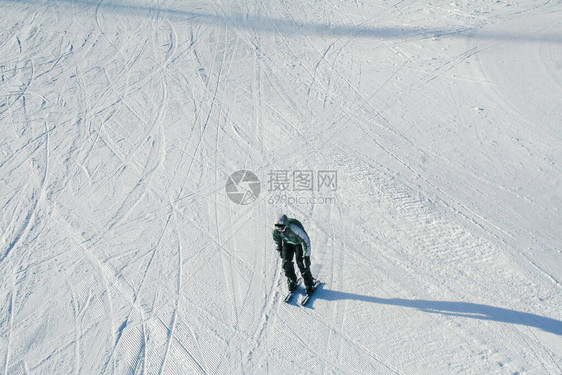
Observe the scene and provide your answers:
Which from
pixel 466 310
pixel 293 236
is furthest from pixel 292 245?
pixel 466 310

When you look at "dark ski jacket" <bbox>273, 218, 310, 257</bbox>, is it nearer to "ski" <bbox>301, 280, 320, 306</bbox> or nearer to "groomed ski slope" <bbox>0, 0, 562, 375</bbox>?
"ski" <bbox>301, 280, 320, 306</bbox>

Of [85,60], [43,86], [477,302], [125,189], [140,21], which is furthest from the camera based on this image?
[140,21]

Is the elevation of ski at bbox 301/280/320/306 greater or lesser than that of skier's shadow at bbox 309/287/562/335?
lesser

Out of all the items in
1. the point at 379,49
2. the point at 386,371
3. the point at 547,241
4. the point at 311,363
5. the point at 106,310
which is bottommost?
the point at 106,310

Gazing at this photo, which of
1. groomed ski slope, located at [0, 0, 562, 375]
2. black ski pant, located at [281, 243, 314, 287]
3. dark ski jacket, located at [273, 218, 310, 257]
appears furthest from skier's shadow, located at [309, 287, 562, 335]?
dark ski jacket, located at [273, 218, 310, 257]

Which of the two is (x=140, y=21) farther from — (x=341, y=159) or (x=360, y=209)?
(x=360, y=209)

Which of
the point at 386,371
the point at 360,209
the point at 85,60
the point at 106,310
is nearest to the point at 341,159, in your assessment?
the point at 360,209

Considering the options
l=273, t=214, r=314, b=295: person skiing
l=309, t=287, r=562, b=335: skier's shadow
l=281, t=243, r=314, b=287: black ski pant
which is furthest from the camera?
l=281, t=243, r=314, b=287: black ski pant

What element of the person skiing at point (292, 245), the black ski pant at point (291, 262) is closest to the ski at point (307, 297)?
the person skiing at point (292, 245)
